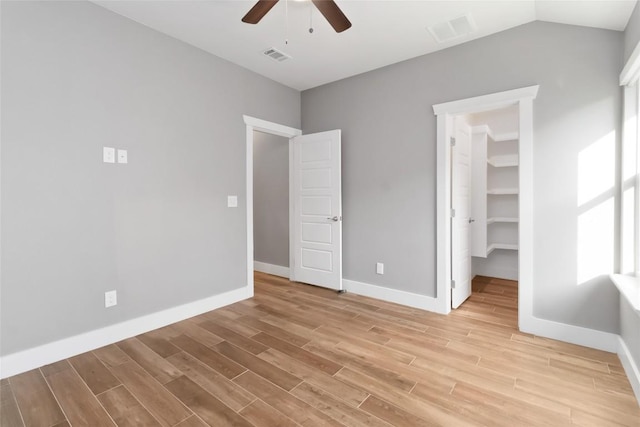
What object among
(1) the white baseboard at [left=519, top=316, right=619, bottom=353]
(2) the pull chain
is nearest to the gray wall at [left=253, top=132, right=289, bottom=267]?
(2) the pull chain

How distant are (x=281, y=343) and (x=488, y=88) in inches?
121

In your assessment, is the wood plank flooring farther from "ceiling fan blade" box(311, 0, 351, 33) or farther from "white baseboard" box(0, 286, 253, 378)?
"ceiling fan blade" box(311, 0, 351, 33)

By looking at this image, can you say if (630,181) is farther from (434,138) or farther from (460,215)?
(434,138)

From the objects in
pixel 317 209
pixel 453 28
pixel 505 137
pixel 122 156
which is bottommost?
pixel 317 209

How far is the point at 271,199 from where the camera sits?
5039mm

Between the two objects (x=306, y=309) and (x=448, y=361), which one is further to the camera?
(x=306, y=309)

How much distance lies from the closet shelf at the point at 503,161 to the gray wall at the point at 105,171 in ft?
12.5

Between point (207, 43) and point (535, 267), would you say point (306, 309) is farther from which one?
point (207, 43)

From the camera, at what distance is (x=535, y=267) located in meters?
2.74

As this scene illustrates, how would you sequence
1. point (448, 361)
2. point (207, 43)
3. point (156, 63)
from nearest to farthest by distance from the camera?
point (448, 361), point (156, 63), point (207, 43)

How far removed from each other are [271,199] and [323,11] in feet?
10.9

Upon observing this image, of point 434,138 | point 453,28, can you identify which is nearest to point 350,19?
point 453,28

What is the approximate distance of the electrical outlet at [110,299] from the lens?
259 centimetres

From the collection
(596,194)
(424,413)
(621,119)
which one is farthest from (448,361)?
(621,119)
